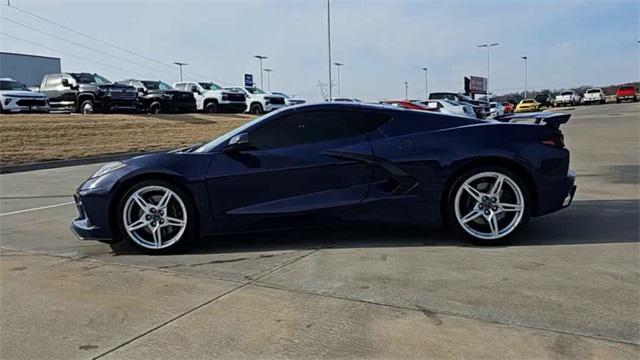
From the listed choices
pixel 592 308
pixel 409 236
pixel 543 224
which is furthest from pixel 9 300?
pixel 543 224

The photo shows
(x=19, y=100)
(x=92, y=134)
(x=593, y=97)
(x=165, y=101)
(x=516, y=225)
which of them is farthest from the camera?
(x=593, y=97)

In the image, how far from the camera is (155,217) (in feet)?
16.2

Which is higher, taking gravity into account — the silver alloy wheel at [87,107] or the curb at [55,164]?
the silver alloy wheel at [87,107]

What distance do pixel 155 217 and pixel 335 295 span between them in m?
2.03

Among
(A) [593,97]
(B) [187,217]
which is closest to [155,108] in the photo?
(B) [187,217]

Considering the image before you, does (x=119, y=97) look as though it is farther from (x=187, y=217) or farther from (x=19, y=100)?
(x=187, y=217)

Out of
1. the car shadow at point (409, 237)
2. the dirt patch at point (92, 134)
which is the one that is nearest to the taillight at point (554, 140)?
the car shadow at point (409, 237)

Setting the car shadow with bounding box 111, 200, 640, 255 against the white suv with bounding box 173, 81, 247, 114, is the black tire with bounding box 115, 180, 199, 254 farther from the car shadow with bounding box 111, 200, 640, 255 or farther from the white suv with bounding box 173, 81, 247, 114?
the white suv with bounding box 173, 81, 247, 114

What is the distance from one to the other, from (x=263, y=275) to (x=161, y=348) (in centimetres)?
130

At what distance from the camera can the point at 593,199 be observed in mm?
6949

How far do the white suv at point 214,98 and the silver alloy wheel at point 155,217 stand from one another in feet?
78.2

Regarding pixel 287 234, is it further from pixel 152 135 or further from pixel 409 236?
pixel 152 135

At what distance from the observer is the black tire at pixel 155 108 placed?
26250 millimetres

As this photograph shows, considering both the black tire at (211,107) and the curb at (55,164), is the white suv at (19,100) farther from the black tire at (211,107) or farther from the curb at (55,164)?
the curb at (55,164)
